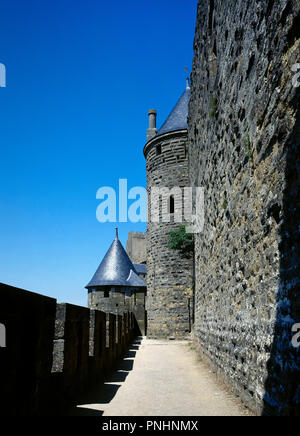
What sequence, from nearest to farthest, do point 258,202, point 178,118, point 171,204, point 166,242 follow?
1. point 258,202
2. point 166,242
3. point 171,204
4. point 178,118

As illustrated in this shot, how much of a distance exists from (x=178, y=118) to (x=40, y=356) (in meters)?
15.9

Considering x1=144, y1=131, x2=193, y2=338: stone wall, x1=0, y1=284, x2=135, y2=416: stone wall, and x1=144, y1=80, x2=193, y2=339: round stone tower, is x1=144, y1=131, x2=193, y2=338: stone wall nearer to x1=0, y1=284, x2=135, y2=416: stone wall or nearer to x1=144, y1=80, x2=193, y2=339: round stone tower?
x1=144, y1=80, x2=193, y2=339: round stone tower

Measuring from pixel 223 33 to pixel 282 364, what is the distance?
15.2 feet

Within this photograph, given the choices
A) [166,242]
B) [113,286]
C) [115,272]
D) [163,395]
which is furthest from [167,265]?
[163,395]

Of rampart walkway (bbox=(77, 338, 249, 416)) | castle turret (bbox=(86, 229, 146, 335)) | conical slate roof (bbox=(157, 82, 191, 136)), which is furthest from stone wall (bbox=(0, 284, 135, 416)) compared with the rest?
castle turret (bbox=(86, 229, 146, 335))

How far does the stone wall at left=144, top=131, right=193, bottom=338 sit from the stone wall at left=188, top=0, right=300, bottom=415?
8983 millimetres

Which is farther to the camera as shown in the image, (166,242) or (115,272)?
(115,272)

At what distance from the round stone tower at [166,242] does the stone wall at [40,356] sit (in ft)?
34.2

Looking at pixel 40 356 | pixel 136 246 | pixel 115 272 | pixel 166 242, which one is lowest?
pixel 40 356

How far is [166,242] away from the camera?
1549 cm

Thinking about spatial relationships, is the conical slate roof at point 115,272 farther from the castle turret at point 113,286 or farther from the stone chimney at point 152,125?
the stone chimney at point 152,125

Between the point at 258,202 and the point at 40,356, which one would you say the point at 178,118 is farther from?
the point at 40,356
